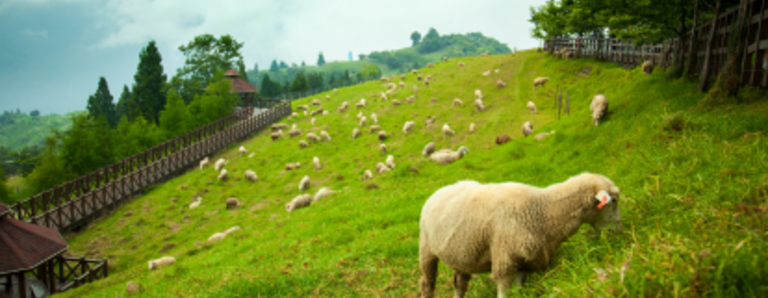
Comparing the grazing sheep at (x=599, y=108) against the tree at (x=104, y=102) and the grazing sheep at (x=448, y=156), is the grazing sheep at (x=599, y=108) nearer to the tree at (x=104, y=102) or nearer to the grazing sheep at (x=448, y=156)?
the grazing sheep at (x=448, y=156)

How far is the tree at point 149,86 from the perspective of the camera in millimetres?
55844

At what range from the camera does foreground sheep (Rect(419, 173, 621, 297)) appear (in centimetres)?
496

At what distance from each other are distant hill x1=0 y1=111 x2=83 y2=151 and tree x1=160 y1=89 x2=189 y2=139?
137 metres

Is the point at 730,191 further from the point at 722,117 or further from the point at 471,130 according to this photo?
the point at 471,130

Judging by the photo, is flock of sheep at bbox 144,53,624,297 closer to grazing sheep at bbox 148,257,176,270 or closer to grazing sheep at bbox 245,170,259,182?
grazing sheep at bbox 148,257,176,270

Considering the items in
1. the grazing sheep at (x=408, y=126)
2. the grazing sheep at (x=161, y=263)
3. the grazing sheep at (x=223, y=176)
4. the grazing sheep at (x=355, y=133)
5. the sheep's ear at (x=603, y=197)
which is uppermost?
the sheep's ear at (x=603, y=197)

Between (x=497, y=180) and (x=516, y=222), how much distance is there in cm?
891

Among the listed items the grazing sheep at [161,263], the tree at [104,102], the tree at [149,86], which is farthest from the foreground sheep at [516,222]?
the tree at [104,102]

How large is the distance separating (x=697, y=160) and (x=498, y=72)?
36624 mm

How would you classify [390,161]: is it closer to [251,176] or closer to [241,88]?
[251,176]

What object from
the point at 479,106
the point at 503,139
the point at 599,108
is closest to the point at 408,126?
the point at 479,106

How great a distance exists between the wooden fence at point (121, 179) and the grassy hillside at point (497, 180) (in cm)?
120

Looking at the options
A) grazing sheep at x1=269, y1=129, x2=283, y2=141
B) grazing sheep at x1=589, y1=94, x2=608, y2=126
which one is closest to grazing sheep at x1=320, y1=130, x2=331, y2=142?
grazing sheep at x1=269, y1=129, x2=283, y2=141

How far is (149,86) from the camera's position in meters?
56.6
